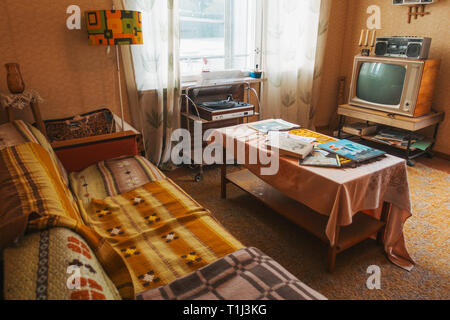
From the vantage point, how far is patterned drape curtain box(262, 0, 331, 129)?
11.7 feet

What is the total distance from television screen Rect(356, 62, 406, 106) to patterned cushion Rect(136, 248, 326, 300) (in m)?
2.75

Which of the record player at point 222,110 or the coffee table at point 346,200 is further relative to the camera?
the record player at point 222,110

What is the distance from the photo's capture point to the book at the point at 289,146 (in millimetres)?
1923

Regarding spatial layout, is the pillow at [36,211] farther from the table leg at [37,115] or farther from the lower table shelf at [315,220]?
the lower table shelf at [315,220]

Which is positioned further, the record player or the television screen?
the television screen

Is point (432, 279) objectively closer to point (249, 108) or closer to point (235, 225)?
point (235, 225)

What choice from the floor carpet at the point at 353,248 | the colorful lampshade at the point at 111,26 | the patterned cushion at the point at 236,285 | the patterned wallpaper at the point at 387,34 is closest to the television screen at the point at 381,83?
the patterned wallpaper at the point at 387,34

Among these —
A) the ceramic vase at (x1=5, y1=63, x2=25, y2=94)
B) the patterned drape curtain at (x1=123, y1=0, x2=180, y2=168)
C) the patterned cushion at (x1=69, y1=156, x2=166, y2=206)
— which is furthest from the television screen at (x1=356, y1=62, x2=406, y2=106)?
the ceramic vase at (x1=5, y1=63, x2=25, y2=94)

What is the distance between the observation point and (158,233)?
147 centimetres

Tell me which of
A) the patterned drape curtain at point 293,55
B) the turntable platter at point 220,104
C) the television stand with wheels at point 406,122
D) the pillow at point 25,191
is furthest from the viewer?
the patterned drape curtain at point 293,55

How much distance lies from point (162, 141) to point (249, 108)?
Answer: 0.90 meters

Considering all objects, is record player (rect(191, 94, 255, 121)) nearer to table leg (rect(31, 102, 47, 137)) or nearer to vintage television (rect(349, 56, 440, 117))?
table leg (rect(31, 102, 47, 137))

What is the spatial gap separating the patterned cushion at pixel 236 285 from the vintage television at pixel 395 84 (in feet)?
8.78
